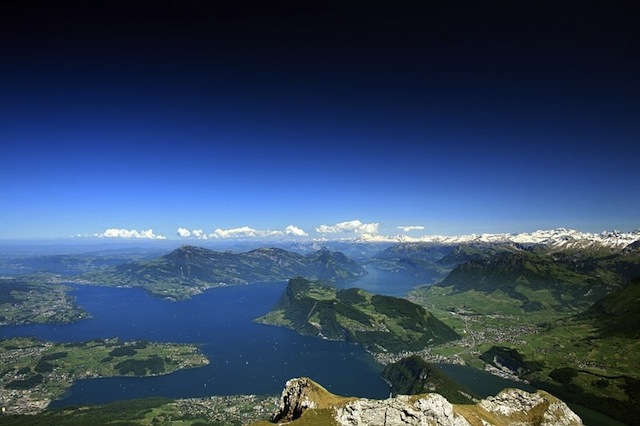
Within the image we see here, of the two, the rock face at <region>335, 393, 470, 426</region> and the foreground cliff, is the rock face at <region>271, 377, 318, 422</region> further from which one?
the rock face at <region>335, 393, 470, 426</region>

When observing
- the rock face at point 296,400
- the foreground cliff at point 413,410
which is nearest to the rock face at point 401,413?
the foreground cliff at point 413,410

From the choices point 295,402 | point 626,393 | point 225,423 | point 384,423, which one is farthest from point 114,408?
point 626,393

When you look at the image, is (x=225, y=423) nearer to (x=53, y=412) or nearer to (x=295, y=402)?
(x=53, y=412)

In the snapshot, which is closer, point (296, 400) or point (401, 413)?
point (401, 413)

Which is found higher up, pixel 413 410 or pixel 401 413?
pixel 413 410

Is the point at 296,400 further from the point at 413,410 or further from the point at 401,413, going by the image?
the point at 413,410

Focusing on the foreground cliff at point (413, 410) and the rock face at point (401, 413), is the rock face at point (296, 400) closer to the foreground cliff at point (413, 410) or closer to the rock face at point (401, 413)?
the foreground cliff at point (413, 410)

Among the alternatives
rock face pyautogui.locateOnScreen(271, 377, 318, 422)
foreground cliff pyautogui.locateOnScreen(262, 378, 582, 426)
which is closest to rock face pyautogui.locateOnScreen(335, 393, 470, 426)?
foreground cliff pyautogui.locateOnScreen(262, 378, 582, 426)

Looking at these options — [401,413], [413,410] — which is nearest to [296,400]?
[401,413]


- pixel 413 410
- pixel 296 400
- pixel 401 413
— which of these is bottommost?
pixel 296 400
